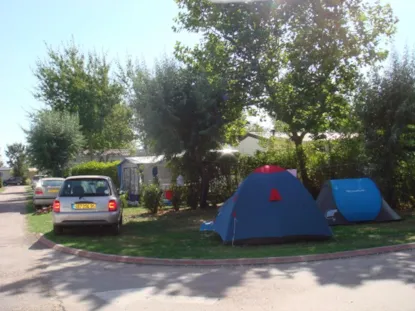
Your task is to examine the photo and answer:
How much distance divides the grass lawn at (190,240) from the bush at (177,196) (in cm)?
333

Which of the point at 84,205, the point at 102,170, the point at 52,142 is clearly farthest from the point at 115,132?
the point at 84,205

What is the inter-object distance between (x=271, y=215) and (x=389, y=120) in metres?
6.84

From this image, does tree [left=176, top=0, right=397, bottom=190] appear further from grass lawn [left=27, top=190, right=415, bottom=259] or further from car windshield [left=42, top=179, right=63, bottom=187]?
car windshield [left=42, top=179, right=63, bottom=187]

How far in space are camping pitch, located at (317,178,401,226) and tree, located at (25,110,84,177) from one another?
21.4m

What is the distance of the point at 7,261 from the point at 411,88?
12321mm

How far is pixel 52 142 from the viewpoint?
29.4 meters

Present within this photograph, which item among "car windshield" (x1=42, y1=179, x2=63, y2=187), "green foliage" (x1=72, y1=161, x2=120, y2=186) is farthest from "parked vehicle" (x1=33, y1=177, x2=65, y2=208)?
"green foliage" (x1=72, y1=161, x2=120, y2=186)

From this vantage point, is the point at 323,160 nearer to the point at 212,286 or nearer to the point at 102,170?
the point at 212,286

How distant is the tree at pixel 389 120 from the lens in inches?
550

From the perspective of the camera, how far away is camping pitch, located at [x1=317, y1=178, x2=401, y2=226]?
12562mm

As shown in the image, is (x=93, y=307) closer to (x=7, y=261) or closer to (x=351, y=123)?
(x=7, y=261)

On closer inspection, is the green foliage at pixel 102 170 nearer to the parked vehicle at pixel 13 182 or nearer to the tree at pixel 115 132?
the tree at pixel 115 132

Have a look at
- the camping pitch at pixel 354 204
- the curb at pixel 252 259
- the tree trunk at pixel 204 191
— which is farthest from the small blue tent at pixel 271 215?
the tree trunk at pixel 204 191

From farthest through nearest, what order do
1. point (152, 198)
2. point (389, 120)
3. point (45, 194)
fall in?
point (45, 194) → point (152, 198) → point (389, 120)
